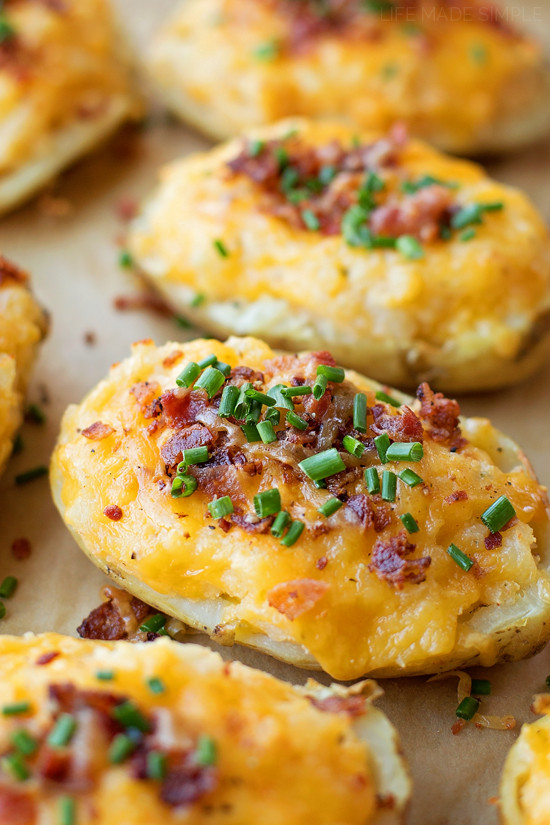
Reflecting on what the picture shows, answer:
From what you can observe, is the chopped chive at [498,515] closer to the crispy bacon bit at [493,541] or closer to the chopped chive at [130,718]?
the crispy bacon bit at [493,541]

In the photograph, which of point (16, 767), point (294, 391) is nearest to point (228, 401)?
point (294, 391)

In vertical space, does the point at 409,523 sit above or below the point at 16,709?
above

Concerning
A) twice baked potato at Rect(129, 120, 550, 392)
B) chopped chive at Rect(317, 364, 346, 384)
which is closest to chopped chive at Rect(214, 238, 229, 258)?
twice baked potato at Rect(129, 120, 550, 392)

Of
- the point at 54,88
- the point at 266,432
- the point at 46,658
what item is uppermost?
the point at 54,88

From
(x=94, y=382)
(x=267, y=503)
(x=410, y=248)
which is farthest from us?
(x=94, y=382)

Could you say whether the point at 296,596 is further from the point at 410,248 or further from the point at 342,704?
the point at 410,248

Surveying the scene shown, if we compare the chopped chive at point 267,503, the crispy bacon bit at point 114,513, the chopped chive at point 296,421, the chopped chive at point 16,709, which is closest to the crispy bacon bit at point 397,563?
the chopped chive at point 267,503
